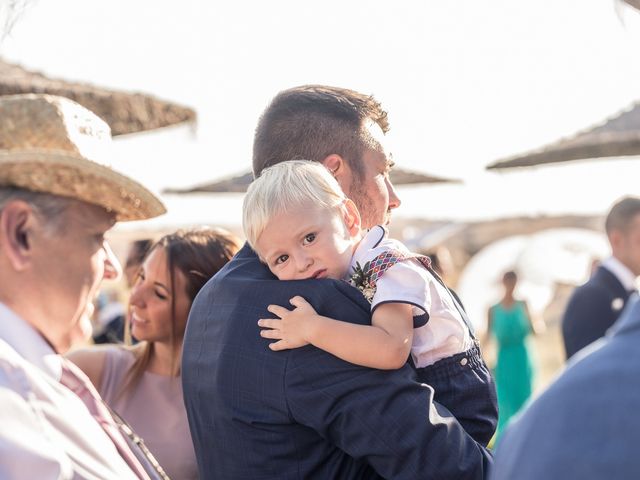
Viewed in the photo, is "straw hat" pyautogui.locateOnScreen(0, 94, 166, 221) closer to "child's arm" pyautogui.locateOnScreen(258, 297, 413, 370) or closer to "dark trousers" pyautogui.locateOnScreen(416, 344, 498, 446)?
"child's arm" pyautogui.locateOnScreen(258, 297, 413, 370)

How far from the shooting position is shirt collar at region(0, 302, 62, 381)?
5.99 ft

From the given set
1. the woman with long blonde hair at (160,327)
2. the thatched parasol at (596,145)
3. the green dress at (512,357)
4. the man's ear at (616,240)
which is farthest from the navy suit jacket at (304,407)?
the green dress at (512,357)

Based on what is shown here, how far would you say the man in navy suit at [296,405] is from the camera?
1821mm

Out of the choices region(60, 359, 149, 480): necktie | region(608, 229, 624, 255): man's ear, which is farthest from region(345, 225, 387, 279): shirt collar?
region(608, 229, 624, 255): man's ear

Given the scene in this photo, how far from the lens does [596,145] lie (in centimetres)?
794

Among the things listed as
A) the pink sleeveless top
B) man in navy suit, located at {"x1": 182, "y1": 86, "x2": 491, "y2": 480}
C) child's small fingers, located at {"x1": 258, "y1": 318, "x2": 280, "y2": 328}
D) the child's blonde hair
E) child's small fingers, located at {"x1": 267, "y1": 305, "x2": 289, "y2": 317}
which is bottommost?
the pink sleeveless top

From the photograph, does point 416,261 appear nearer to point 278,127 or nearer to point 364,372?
point 364,372

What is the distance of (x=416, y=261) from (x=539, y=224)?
29.9 metres

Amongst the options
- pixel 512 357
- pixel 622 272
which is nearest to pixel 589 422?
pixel 622 272

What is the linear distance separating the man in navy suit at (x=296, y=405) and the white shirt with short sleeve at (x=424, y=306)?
81mm

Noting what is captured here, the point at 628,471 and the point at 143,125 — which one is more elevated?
the point at 628,471

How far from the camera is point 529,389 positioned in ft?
32.8

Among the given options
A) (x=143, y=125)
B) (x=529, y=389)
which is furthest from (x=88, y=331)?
(x=529, y=389)

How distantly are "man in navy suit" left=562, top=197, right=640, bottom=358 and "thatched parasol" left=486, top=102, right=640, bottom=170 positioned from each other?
208 cm
